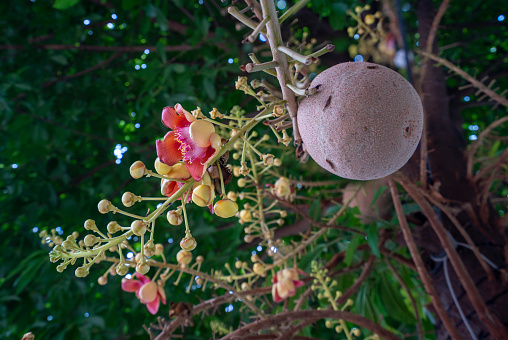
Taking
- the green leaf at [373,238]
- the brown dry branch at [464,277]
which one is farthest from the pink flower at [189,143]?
the green leaf at [373,238]

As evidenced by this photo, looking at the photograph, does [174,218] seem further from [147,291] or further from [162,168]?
[147,291]

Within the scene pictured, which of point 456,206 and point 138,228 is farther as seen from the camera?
point 456,206

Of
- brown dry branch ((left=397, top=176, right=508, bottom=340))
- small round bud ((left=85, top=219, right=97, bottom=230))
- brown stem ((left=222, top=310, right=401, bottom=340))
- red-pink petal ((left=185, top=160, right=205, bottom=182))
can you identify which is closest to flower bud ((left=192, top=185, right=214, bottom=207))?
red-pink petal ((left=185, top=160, right=205, bottom=182))

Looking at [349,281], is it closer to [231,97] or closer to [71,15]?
[231,97]

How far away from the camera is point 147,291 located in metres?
0.66

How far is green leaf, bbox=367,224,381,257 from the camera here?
86 centimetres

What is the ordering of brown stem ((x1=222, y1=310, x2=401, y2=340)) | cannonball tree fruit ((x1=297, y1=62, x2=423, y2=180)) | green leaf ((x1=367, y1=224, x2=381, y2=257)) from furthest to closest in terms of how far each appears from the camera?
1. green leaf ((x1=367, y1=224, x2=381, y2=257))
2. brown stem ((x1=222, y1=310, x2=401, y2=340))
3. cannonball tree fruit ((x1=297, y1=62, x2=423, y2=180))

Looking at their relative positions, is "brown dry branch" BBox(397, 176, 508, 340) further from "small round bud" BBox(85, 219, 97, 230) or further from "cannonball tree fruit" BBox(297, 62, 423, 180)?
"small round bud" BBox(85, 219, 97, 230)

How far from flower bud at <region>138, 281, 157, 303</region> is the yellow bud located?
0.38 metres

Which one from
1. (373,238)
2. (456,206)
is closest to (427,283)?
(373,238)

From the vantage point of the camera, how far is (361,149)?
0.37 m

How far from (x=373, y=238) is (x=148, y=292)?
50 cm

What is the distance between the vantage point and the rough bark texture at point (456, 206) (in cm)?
88

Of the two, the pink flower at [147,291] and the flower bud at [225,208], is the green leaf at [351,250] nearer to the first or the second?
the pink flower at [147,291]
